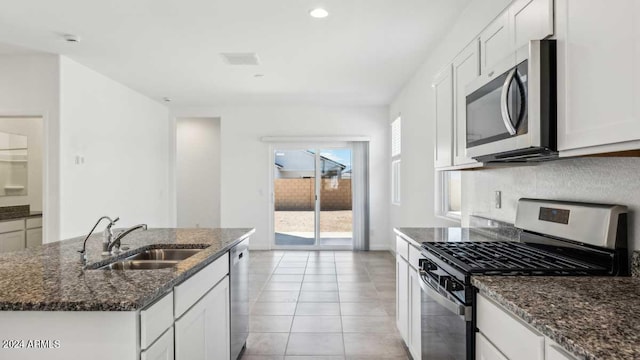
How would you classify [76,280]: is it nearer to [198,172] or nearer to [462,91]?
[462,91]

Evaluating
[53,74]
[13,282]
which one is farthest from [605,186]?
[53,74]

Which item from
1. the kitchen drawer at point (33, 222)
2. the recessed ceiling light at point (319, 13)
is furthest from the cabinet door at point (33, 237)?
the recessed ceiling light at point (319, 13)

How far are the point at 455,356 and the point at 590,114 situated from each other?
1.04m

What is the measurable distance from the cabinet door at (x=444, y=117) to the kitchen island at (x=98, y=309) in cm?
174

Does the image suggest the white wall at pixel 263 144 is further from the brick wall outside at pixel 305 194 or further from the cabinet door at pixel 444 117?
the cabinet door at pixel 444 117

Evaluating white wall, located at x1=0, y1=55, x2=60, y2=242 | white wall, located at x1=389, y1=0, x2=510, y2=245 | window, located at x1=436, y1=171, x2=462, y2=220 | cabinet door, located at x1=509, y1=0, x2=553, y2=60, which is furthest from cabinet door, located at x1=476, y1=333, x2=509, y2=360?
white wall, located at x1=0, y1=55, x2=60, y2=242

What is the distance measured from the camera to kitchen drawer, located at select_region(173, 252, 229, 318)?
62.7 inches

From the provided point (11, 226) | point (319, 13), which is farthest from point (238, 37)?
→ point (11, 226)

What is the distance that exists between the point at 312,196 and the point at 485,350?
5796mm

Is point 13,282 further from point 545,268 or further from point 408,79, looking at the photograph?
point 408,79

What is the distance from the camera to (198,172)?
8.38 meters

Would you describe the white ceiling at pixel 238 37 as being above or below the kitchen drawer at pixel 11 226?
above

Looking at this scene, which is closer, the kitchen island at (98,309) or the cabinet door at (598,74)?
the cabinet door at (598,74)

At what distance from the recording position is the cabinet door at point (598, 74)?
3.54ft
